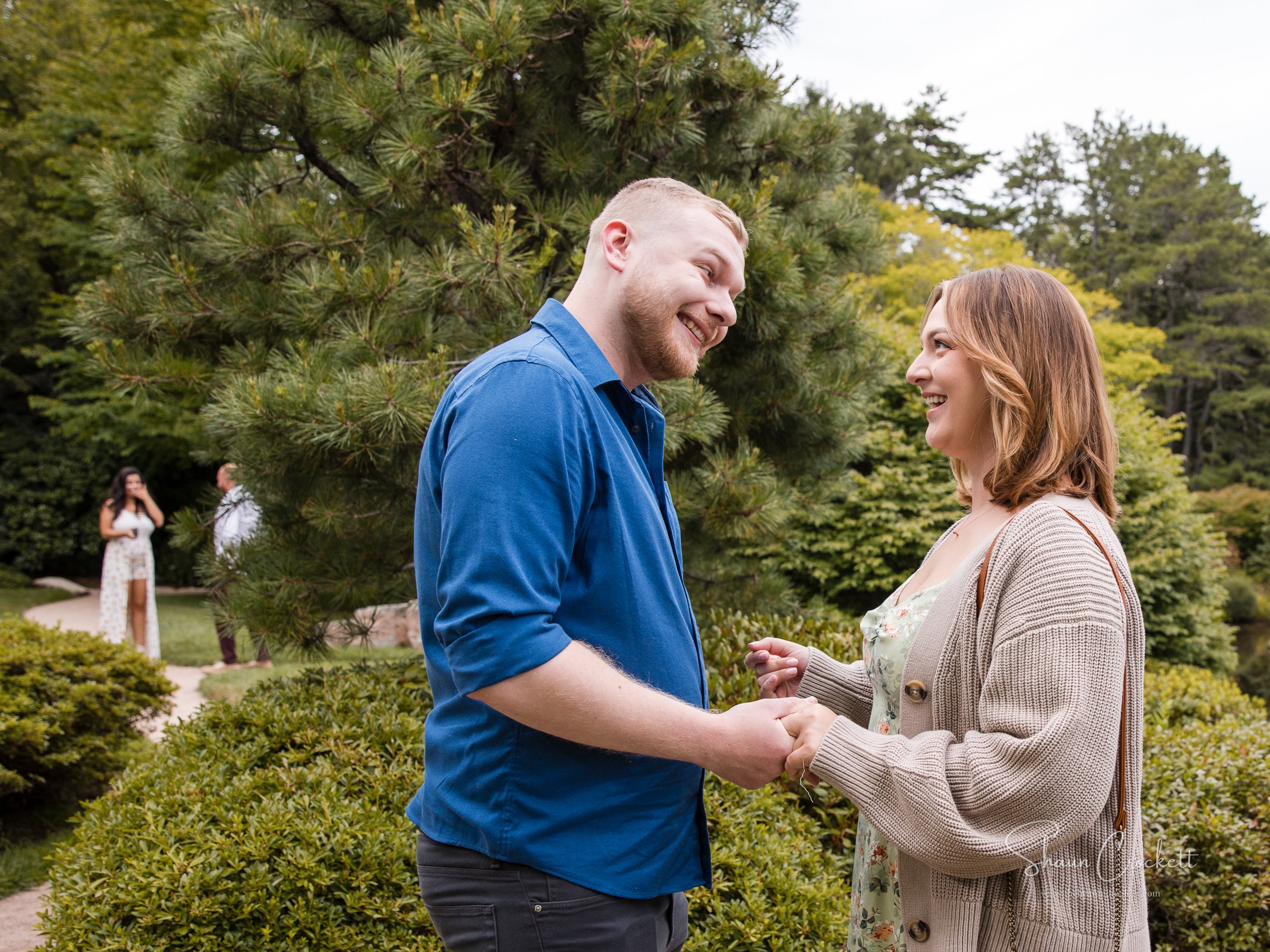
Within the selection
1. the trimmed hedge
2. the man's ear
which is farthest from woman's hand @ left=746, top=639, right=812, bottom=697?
the man's ear

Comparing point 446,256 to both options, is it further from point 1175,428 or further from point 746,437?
point 1175,428

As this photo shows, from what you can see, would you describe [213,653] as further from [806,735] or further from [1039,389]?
[1039,389]

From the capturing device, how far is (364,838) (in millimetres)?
2762

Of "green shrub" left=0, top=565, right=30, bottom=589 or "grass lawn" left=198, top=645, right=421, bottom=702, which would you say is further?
"green shrub" left=0, top=565, right=30, bottom=589

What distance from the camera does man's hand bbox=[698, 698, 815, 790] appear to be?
4.75 feet

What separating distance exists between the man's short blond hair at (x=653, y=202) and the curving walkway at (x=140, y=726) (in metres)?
2.70

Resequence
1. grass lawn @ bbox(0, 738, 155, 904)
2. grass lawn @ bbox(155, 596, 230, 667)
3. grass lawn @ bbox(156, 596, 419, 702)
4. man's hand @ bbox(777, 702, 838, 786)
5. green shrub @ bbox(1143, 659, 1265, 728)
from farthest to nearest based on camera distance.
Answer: grass lawn @ bbox(155, 596, 230, 667)
grass lawn @ bbox(156, 596, 419, 702)
green shrub @ bbox(1143, 659, 1265, 728)
grass lawn @ bbox(0, 738, 155, 904)
man's hand @ bbox(777, 702, 838, 786)

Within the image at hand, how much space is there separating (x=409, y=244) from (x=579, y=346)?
3.02m

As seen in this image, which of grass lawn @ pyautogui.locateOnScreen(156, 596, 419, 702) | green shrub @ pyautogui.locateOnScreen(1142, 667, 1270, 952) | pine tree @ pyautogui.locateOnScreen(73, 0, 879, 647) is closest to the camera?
green shrub @ pyautogui.locateOnScreen(1142, 667, 1270, 952)

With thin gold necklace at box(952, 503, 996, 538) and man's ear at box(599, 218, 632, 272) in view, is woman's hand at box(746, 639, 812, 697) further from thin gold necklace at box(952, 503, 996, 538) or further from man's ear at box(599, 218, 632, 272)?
man's ear at box(599, 218, 632, 272)

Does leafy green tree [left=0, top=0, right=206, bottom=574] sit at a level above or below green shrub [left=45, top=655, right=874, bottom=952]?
above

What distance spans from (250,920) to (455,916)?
1493 mm

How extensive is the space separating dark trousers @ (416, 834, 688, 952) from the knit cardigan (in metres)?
0.43

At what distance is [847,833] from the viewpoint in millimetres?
3457
